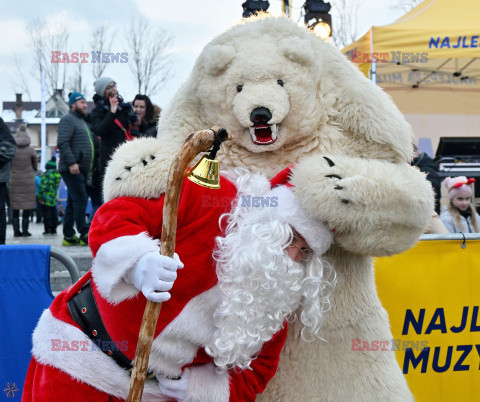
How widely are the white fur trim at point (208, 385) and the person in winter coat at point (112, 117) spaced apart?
4.47m

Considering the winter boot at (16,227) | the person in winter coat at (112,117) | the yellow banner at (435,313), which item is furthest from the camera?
the winter boot at (16,227)

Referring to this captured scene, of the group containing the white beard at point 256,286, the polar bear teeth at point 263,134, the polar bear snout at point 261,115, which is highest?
the polar bear snout at point 261,115

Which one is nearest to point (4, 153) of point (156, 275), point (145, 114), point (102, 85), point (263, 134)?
point (102, 85)

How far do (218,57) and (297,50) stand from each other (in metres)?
0.30

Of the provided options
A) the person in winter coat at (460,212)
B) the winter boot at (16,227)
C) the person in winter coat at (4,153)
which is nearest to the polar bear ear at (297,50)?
the person in winter coat at (460,212)

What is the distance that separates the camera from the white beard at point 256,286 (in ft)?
6.45

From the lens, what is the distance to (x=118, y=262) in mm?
1832

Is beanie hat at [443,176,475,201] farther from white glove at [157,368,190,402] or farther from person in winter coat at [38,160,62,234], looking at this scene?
person in winter coat at [38,160,62,234]

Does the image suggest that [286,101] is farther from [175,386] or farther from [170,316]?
[175,386]

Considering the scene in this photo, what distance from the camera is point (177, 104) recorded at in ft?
7.62

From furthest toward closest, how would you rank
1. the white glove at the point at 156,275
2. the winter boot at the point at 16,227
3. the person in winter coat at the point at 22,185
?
the person in winter coat at the point at 22,185 → the winter boot at the point at 16,227 → the white glove at the point at 156,275

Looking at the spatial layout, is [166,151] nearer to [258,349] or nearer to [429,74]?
[258,349]

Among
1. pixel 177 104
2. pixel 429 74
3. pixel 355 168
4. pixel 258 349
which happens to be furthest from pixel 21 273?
pixel 429 74

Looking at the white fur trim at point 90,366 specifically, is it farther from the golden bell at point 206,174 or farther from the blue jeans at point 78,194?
the blue jeans at point 78,194
